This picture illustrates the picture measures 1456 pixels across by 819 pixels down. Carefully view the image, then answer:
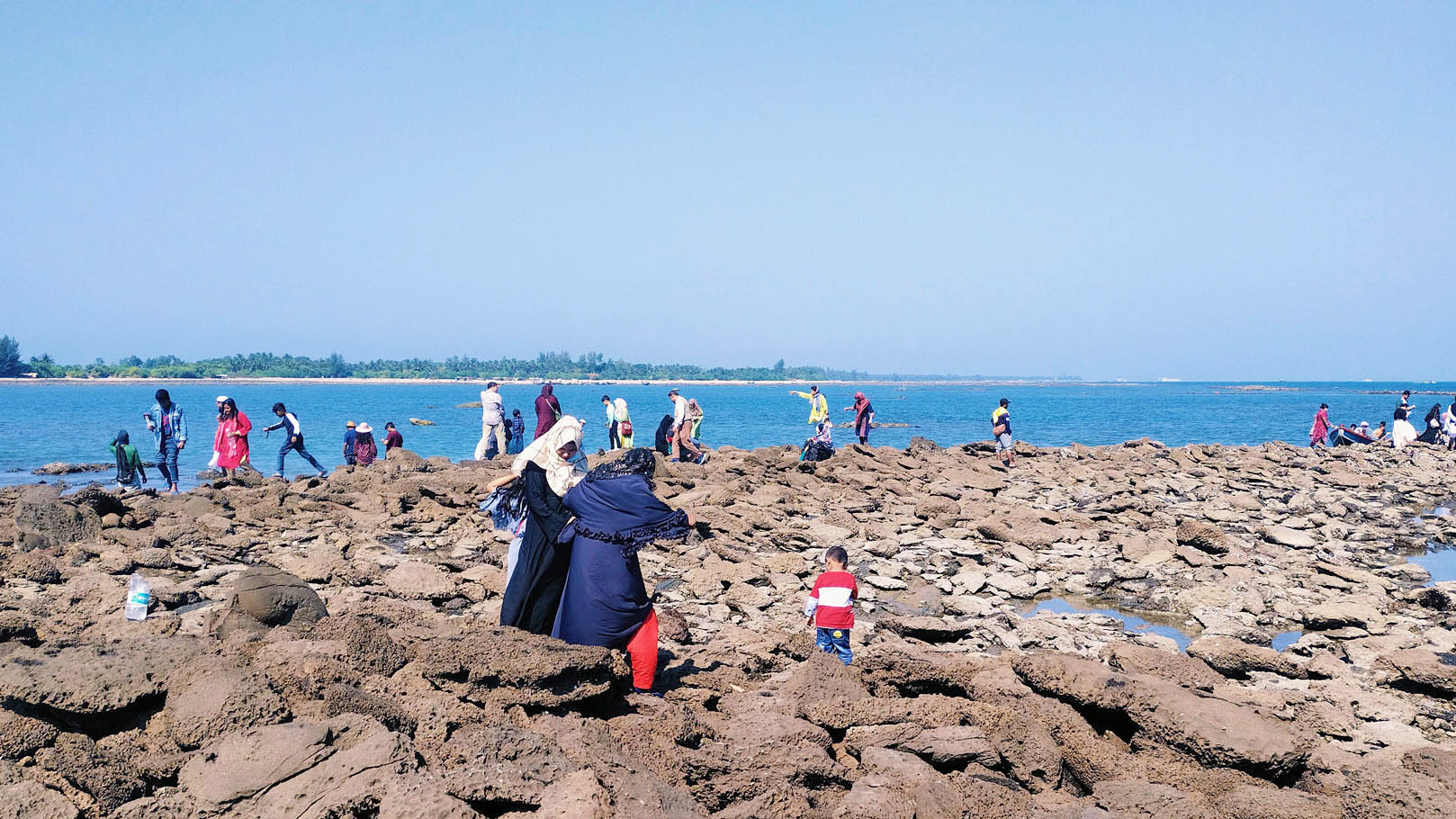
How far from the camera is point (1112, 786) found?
15.0ft

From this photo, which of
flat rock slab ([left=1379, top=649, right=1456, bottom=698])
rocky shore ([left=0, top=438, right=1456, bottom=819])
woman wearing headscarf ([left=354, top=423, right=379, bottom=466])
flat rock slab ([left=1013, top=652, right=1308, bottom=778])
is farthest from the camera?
woman wearing headscarf ([left=354, top=423, right=379, bottom=466])

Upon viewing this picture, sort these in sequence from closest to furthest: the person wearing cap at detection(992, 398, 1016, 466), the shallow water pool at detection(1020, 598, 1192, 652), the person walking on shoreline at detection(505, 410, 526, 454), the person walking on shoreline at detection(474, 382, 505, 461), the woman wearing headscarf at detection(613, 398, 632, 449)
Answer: the shallow water pool at detection(1020, 598, 1192, 652)
the person walking on shoreline at detection(474, 382, 505, 461)
the woman wearing headscarf at detection(613, 398, 632, 449)
the person wearing cap at detection(992, 398, 1016, 466)
the person walking on shoreline at detection(505, 410, 526, 454)

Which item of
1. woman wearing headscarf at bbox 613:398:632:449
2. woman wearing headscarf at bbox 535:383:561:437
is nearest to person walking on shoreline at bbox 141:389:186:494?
woman wearing headscarf at bbox 535:383:561:437

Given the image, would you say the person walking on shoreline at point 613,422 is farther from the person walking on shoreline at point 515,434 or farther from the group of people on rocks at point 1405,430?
the group of people on rocks at point 1405,430

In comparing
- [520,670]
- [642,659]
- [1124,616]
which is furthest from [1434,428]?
[520,670]

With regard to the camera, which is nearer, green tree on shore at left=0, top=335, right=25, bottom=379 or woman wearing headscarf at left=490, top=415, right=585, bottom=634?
woman wearing headscarf at left=490, top=415, right=585, bottom=634

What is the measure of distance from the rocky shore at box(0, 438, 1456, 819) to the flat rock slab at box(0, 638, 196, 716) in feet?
0.05

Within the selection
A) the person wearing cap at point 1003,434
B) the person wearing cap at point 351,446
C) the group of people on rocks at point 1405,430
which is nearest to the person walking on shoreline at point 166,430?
the person wearing cap at point 351,446

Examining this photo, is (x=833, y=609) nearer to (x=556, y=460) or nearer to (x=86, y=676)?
(x=556, y=460)

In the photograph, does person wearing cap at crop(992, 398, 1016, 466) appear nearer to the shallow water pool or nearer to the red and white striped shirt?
the shallow water pool

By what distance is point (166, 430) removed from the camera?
15570 mm

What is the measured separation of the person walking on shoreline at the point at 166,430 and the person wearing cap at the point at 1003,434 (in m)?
16.0

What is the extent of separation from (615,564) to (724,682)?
1.18 metres

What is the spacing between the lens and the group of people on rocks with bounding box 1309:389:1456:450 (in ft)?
91.2
